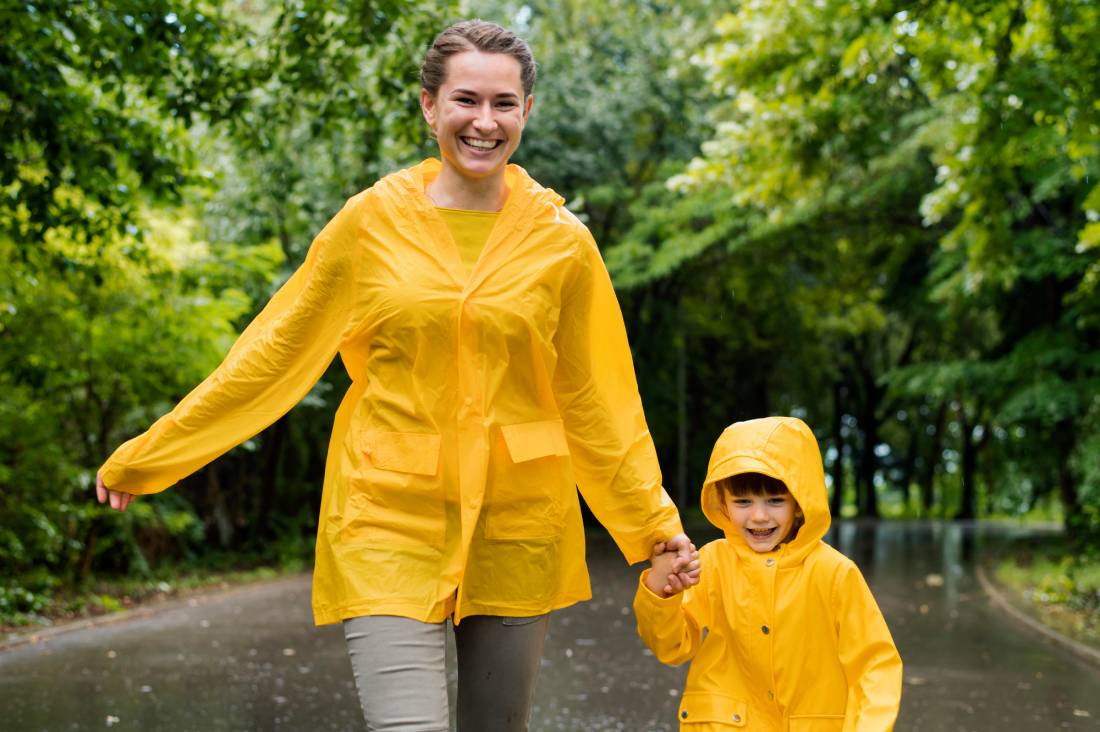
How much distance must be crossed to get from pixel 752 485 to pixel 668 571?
58cm

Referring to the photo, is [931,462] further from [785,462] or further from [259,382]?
[259,382]

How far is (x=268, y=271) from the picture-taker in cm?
1418

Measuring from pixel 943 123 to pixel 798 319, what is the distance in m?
14.5

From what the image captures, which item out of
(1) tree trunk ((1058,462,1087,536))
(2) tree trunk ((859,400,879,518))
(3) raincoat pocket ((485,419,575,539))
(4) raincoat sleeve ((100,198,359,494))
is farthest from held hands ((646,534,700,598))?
(2) tree trunk ((859,400,879,518))

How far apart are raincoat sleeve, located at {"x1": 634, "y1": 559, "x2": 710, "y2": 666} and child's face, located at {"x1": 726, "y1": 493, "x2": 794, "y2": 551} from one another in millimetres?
263

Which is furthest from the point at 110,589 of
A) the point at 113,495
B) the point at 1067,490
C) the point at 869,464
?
the point at 869,464

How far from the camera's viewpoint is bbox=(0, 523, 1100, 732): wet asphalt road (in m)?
7.60

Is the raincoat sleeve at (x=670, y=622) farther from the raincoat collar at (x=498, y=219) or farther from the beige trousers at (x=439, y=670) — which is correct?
the raincoat collar at (x=498, y=219)

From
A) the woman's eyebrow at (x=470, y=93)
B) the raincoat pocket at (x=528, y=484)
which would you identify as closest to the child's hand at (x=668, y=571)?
the raincoat pocket at (x=528, y=484)

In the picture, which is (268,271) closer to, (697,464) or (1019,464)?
(1019,464)

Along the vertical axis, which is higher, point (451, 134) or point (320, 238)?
point (451, 134)

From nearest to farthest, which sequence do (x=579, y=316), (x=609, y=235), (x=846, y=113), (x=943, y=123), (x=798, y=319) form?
(x=579, y=316), (x=846, y=113), (x=943, y=123), (x=609, y=235), (x=798, y=319)

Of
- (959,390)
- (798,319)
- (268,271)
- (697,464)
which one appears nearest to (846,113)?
(268,271)

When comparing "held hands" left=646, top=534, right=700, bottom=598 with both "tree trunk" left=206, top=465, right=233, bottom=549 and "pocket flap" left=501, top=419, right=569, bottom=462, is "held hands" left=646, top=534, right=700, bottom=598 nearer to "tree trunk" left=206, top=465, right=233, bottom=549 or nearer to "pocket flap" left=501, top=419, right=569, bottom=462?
"pocket flap" left=501, top=419, right=569, bottom=462
